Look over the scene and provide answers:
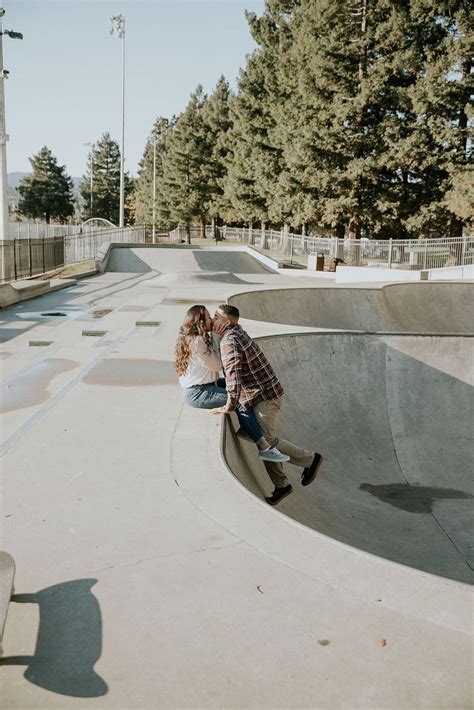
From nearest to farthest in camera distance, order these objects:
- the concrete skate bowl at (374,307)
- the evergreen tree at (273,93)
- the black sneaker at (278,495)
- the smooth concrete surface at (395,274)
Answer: the black sneaker at (278,495) → the concrete skate bowl at (374,307) → the smooth concrete surface at (395,274) → the evergreen tree at (273,93)

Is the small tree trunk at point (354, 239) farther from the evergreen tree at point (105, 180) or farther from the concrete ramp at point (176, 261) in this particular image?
the evergreen tree at point (105, 180)

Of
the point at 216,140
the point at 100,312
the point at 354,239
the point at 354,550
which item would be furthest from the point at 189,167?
the point at 354,550

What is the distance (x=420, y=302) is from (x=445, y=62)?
19.5 meters

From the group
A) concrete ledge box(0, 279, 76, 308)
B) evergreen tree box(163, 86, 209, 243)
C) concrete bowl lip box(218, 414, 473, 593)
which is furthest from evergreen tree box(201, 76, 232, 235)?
concrete bowl lip box(218, 414, 473, 593)

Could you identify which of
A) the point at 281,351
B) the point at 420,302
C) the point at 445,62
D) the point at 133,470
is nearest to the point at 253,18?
the point at 445,62

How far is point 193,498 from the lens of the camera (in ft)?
15.9

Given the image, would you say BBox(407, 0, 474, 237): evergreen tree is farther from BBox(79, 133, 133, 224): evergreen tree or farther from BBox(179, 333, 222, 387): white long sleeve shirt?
BBox(79, 133, 133, 224): evergreen tree

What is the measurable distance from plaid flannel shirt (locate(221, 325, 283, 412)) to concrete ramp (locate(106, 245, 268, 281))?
29.2 m

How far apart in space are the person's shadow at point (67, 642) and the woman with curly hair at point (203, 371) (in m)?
2.78

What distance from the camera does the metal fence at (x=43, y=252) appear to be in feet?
74.5

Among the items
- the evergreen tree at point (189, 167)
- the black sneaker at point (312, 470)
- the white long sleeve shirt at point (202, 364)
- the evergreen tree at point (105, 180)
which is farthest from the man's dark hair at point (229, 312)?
the evergreen tree at point (105, 180)

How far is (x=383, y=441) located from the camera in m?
10.5

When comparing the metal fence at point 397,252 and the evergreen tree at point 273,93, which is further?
the evergreen tree at point 273,93

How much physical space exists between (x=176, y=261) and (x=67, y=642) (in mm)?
35024
